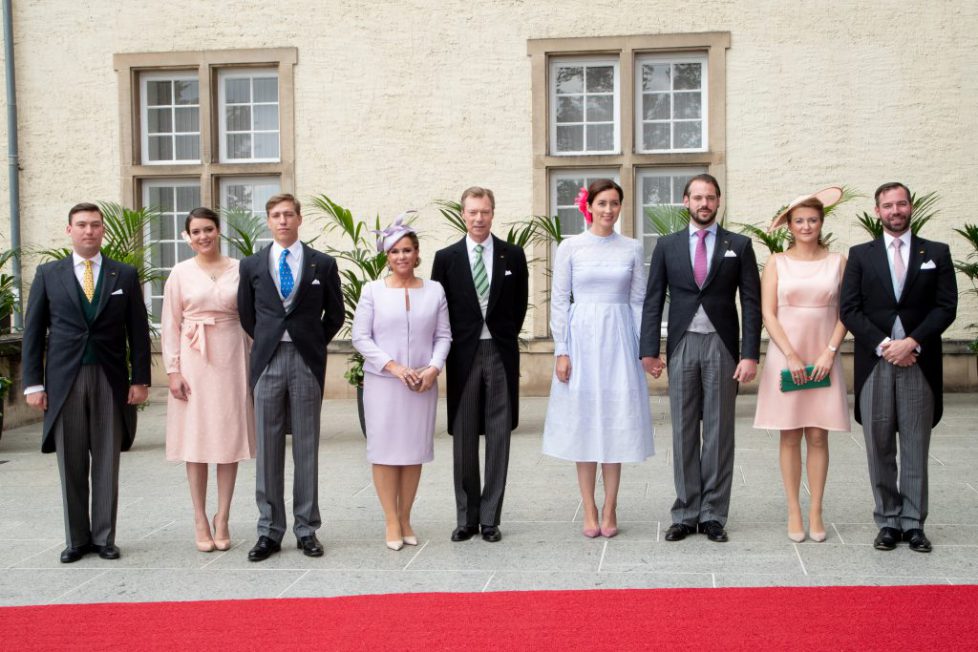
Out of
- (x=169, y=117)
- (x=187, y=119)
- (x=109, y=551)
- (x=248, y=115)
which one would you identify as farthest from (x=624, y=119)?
(x=109, y=551)

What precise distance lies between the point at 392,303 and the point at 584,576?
162 centimetres

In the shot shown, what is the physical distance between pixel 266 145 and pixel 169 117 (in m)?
1.15

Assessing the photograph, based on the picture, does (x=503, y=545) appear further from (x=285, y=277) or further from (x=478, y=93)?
(x=478, y=93)

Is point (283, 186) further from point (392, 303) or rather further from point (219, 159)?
point (392, 303)

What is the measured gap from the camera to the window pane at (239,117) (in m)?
13.0

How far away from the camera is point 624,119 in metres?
12.3

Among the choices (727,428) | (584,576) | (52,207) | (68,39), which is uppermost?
(68,39)

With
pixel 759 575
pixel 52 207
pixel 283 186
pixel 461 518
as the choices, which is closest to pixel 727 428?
pixel 759 575

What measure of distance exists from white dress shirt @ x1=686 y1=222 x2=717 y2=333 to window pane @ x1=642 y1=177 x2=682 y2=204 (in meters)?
6.59

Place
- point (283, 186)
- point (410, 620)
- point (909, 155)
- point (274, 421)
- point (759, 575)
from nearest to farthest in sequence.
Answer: point (410, 620)
point (759, 575)
point (274, 421)
point (909, 155)
point (283, 186)

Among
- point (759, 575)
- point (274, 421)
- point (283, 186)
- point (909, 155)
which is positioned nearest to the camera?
point (759, 575)

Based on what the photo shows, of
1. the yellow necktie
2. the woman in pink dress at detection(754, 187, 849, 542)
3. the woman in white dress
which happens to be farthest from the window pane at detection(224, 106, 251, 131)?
the woman in pink dress at detection(754, 187, 849, 542)

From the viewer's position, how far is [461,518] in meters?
6.02

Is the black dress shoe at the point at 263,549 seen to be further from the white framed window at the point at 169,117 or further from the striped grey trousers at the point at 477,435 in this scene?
the white framed window at the point at 169,117
